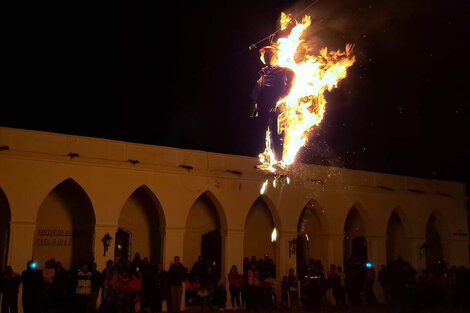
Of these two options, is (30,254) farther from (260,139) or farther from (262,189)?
(260,139)

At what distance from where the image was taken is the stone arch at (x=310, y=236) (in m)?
22.4

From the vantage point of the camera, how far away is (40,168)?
16453 mm

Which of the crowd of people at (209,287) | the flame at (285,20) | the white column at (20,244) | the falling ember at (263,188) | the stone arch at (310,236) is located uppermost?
the flame at (285,20)

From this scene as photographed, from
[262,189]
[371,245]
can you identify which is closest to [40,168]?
[262,189]

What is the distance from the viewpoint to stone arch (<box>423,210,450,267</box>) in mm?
25609

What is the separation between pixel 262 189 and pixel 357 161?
9782 mm

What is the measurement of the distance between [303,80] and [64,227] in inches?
359

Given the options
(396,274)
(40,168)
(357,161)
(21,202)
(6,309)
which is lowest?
(6,309)

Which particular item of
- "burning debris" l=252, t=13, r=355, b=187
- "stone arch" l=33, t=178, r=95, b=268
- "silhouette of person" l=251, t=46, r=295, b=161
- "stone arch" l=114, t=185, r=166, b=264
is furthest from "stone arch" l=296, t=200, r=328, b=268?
"stone arch" l=33, t=178, r=95, b=268

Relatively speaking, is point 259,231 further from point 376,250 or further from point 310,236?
point 376,250

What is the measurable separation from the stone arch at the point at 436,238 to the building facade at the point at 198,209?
46 mm

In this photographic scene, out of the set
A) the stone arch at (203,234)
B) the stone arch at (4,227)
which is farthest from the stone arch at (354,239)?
the stone arch at (4,227)

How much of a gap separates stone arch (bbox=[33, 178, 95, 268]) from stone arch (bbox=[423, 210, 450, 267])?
14.5m

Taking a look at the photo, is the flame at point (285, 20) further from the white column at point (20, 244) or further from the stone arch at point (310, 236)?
the stone arch at point (310, 236)
